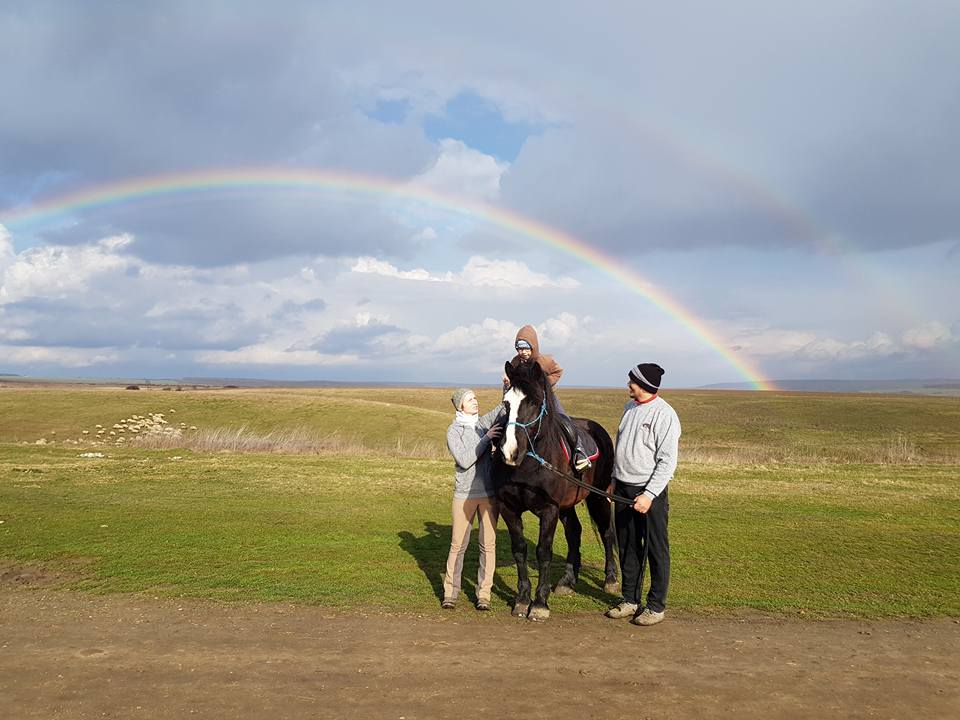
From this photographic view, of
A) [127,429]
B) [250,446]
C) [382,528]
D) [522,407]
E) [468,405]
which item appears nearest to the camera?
[522,407]

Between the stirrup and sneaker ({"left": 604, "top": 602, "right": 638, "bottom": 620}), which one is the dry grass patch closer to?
the stirrup

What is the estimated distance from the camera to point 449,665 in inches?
254

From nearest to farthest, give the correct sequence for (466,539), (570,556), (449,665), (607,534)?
(449,665) → (466,539) → (570,556) → (607,534)

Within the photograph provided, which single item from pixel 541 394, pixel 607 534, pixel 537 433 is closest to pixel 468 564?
pixel 607 534

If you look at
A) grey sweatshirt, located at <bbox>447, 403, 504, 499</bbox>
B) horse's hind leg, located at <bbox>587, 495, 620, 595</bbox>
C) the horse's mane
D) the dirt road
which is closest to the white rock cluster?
horse's hind leg, located at <bbox>587, 495, 620, 595</bbox>

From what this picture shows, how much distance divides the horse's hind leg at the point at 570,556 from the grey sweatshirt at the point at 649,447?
154cm

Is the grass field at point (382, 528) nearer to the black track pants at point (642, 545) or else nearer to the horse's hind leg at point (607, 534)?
the horse's hind leg at point (607, 534)

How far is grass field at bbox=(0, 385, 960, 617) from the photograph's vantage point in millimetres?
9219

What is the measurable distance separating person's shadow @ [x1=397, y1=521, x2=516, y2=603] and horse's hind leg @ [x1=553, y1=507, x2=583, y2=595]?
2.09ft

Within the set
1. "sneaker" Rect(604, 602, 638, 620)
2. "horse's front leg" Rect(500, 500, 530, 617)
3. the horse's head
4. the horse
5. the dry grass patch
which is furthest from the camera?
the dry grass patch

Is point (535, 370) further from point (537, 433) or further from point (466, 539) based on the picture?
point (466, 539)

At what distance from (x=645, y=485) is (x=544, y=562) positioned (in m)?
1.46

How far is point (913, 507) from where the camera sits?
16.0 m

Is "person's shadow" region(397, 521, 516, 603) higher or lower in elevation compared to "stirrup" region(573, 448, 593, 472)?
lower
